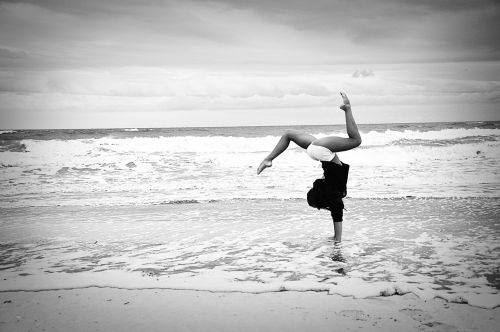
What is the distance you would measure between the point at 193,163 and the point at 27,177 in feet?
20.5

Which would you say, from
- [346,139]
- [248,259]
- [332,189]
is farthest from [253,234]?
[346,139]

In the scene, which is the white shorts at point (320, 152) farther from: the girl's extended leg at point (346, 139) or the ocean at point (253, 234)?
the ocean at point (253, 234)

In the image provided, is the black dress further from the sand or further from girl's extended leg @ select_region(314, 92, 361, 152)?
the sand

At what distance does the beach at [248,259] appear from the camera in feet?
9.65

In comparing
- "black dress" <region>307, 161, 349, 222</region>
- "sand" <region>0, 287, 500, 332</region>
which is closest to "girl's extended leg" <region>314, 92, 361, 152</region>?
"black dress" <region>307, 161, 349, 222</region>

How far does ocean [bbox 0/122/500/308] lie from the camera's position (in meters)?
3.71

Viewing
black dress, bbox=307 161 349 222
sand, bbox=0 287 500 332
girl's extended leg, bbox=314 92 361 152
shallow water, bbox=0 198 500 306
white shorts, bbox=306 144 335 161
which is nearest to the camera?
sand, bbox=0 287 500 332

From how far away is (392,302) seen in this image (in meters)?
3.13

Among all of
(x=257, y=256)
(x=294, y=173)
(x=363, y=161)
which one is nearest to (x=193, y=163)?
(x=294, y=173)

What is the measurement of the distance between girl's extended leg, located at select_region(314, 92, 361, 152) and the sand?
1782 millimetres

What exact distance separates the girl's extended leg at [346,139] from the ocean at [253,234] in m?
1.28

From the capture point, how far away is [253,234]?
18.5ft

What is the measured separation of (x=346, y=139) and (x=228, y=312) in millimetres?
2466

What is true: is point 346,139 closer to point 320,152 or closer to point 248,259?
point 320,152
